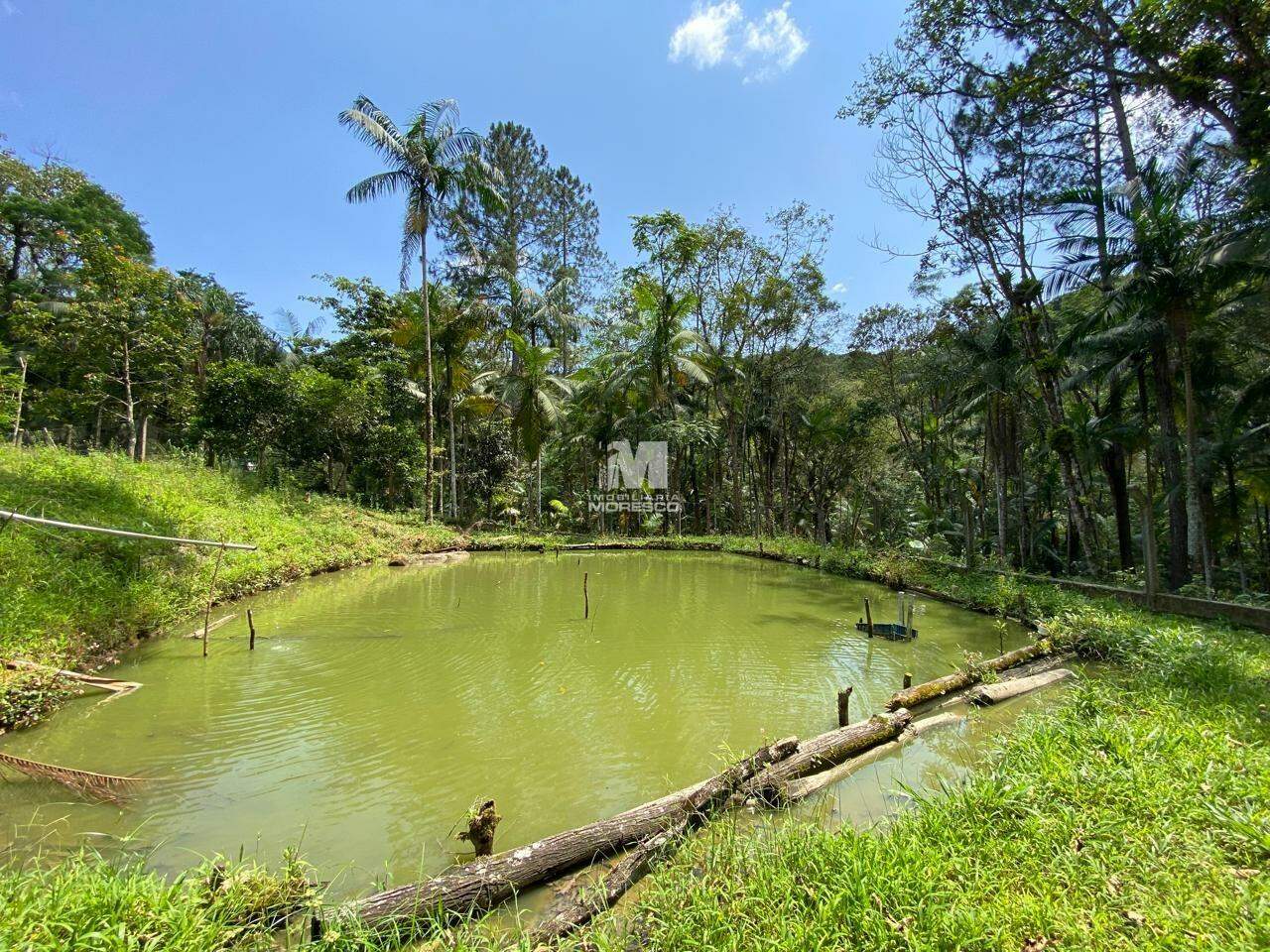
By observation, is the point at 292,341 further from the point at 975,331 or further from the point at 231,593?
the point at 975,331

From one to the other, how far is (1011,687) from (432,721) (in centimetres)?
602

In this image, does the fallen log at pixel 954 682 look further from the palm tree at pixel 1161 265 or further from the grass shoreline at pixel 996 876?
the palm tree at pixel 1161 265

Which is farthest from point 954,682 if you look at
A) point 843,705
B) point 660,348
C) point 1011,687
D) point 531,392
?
point 531,392

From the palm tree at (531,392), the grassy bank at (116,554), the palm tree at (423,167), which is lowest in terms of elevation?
the grassy bank at (116,554)

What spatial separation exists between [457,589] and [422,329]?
11.4 m

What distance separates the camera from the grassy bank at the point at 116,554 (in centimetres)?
555

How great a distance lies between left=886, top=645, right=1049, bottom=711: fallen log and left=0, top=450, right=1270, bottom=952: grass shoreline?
1.06 metres

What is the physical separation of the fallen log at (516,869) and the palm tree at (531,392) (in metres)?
17.5

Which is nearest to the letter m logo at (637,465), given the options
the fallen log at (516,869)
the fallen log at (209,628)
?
the fallen log at (209,628)

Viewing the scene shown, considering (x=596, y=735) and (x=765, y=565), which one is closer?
(x=596, y=735)

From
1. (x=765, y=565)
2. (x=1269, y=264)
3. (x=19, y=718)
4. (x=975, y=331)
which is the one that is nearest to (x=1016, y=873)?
(x=19, y=718)

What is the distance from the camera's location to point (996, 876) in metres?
2.64

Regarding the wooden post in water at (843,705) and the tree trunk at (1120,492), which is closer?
the wooden post in water at (843,705)

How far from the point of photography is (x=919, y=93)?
11.7m
